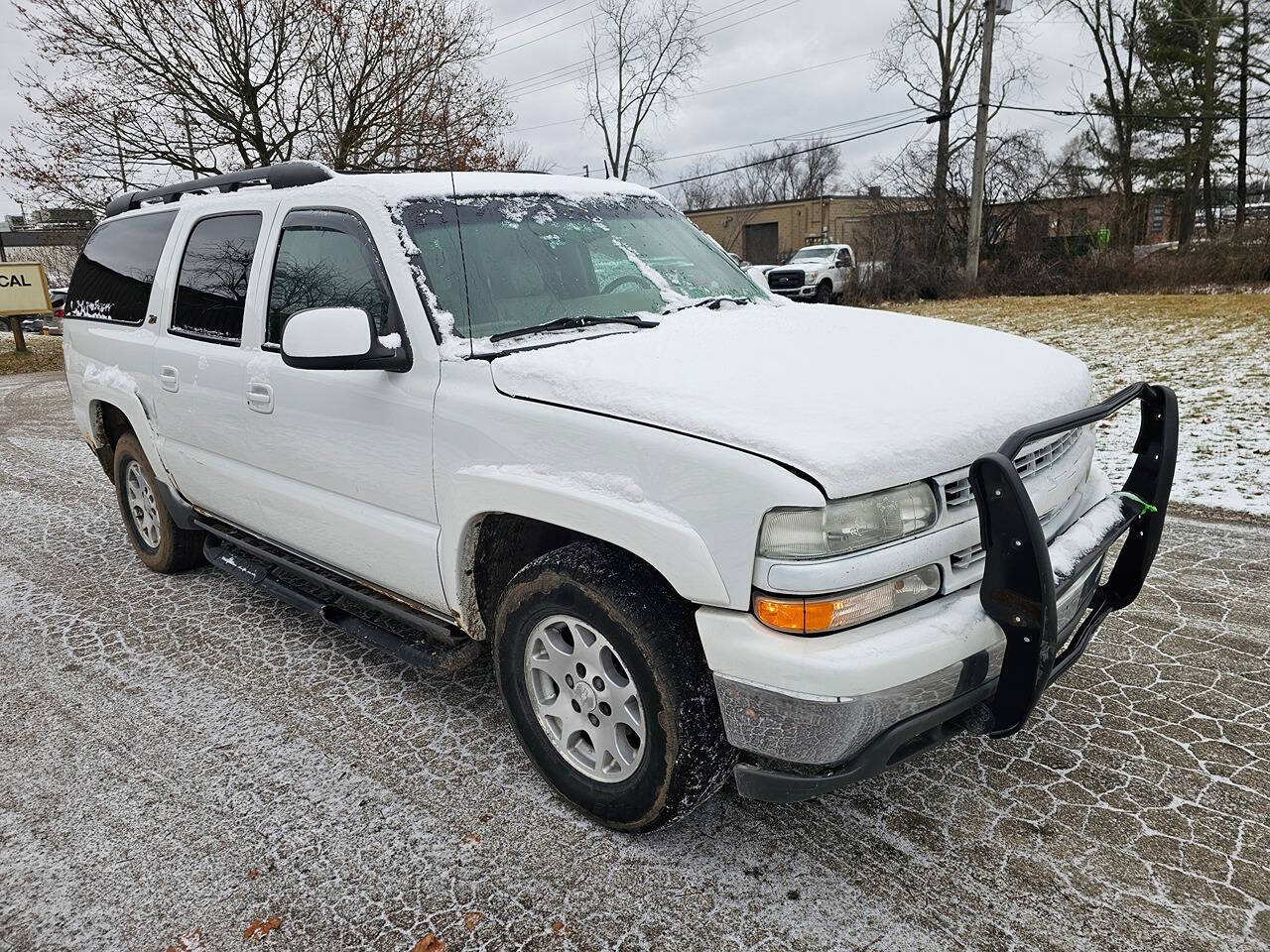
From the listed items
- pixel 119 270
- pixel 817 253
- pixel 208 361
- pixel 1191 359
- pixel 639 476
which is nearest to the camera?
pixel 639 476

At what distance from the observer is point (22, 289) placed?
692 inches

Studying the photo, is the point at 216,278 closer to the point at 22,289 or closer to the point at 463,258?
the point at 463,258

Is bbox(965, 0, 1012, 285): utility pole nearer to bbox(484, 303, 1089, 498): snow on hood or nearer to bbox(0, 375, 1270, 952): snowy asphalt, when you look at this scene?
bbox(0, 375, 1270, 952): snowy asphalt

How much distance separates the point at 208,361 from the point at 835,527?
3003 millimetres

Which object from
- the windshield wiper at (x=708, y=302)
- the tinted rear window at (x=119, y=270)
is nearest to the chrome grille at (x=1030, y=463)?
the windshield wiper at (x=708, y=302)

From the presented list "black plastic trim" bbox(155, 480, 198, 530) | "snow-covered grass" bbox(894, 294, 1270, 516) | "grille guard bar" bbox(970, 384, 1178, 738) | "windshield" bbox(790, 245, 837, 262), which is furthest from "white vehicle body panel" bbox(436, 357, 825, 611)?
"windshield" bbox(790, 245, 837, 262)

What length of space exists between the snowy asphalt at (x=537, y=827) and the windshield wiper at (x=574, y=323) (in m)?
1.46

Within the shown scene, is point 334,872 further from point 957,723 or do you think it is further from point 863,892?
point 957,723

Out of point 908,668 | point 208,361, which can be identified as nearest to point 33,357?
point 208,361

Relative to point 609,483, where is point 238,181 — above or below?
above

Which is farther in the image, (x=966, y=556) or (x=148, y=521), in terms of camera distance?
(x=148, y=521)

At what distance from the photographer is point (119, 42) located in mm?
15570

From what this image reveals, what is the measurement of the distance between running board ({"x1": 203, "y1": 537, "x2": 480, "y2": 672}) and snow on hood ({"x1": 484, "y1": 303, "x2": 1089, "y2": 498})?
102 cm

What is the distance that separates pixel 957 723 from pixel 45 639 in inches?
161
